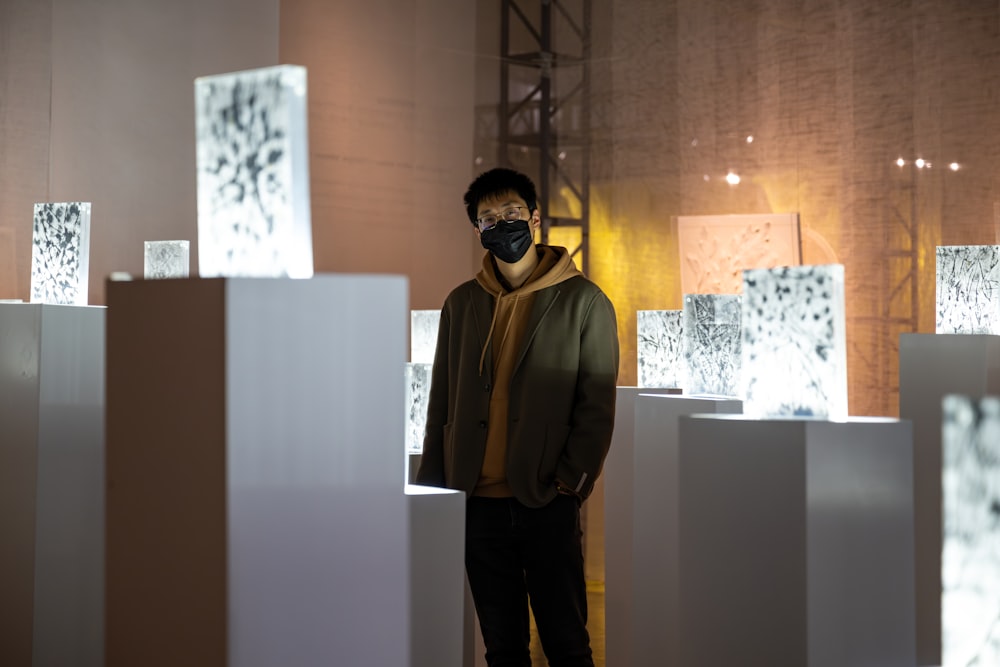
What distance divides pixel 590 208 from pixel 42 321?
337 cm

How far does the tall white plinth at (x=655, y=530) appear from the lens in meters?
3.36

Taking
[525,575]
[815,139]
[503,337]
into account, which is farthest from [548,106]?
[525,575]

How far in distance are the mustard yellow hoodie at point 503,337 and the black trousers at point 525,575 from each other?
6 cm

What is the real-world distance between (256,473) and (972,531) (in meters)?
1.17

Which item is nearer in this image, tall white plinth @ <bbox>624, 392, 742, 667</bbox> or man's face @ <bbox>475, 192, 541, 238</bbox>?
man's face @ <bbox>475, 192, 541, 238</bbox>

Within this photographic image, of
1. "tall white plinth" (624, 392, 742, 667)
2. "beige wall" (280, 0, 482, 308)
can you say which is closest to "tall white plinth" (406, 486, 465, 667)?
"tall white plinth" (624, 392, 742, 667)

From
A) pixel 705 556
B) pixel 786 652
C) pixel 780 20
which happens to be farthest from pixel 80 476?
pixel 780 20

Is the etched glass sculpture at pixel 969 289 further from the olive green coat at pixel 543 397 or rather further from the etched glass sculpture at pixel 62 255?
the etched glass sculpture at pixel 62 255

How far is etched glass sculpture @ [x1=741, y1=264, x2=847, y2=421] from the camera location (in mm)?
2385

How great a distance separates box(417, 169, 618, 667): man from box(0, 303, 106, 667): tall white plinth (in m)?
1.24

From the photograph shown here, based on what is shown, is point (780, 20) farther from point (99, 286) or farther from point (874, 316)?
point (99, 286)

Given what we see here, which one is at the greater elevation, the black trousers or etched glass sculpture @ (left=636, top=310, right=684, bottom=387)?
etched glass sculpture @ (left=636, top=310, right=684, bottom=387)

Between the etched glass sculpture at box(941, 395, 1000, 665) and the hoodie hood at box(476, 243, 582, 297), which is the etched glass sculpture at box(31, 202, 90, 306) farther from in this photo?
the etched glass sculpture at box(941, 395, 1000, 665)

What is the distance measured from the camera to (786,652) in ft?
7.30
